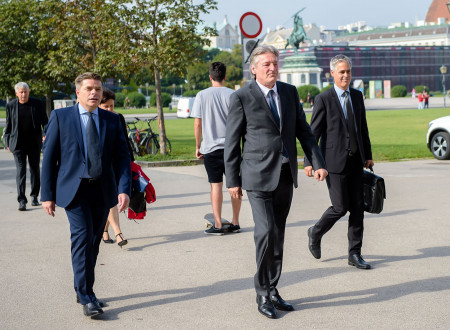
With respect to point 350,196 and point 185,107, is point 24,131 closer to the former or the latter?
point 350,196

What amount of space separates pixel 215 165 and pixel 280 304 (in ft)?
10.7

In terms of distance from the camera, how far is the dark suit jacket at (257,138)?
5133 millimetres

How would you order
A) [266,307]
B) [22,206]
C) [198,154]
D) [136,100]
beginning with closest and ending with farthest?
1. [266,307]
2. [198,154]
3. [22,206]
4. [136,100]

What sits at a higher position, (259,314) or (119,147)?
(119,147)

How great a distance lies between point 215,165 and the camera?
27.2 ft

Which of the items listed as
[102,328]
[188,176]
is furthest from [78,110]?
[188,176]

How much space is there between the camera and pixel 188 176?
14.6 m

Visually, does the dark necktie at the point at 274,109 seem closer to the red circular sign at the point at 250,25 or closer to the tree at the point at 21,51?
the red circular sign at the point at 250,25

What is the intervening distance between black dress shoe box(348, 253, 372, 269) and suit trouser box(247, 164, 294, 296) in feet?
4.40

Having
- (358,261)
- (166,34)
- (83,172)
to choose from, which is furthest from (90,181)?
(166,34)

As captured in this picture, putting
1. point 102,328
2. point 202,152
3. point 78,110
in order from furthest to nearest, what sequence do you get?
point 202,152, point 78,110, point 102,328

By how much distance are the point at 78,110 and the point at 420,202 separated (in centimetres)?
650

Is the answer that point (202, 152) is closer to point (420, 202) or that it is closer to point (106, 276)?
point (106, 276)

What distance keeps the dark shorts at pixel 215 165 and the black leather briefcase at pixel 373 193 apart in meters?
2.14
